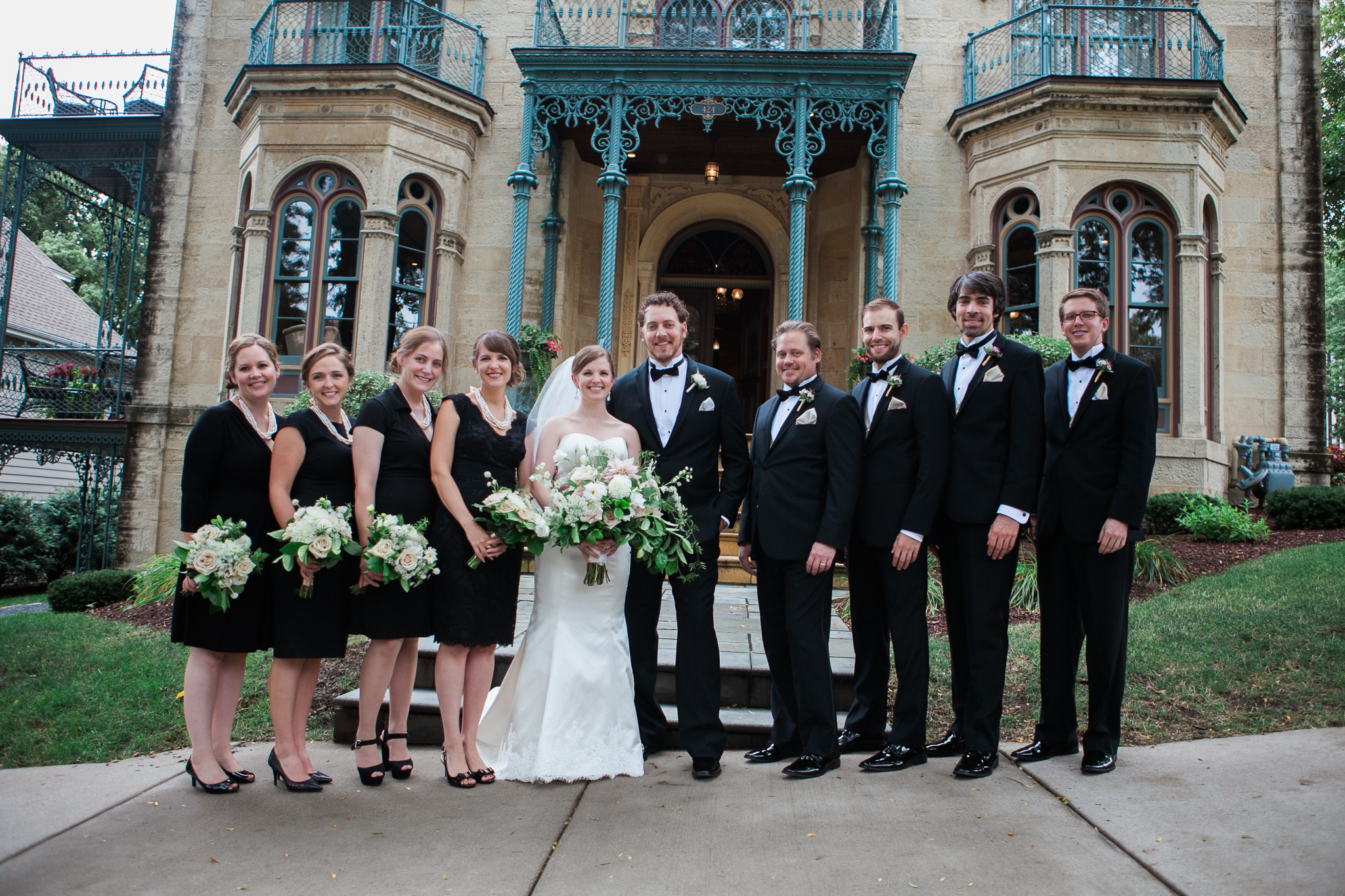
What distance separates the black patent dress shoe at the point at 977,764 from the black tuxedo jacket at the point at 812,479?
1156mm

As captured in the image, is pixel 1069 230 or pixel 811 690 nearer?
pixel 811 690

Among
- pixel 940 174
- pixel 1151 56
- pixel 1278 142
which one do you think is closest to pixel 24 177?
pixel 940 174

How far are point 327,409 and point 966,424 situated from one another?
3.20 meters

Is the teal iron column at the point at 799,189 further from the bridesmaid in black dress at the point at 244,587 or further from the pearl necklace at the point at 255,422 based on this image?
the bridesmaid in black dress at the point at 244,587

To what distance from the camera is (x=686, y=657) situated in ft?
13.6

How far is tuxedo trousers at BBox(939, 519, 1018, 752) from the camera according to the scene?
393 centimetres

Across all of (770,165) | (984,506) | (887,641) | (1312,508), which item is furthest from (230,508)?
(1312,508)

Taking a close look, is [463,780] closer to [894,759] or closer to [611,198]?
[894,759]

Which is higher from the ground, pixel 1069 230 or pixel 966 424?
pixel 1069 230

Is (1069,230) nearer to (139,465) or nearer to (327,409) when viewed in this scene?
(327,409)

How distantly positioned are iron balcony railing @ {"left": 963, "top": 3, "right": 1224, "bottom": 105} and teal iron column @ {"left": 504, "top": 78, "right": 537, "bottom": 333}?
246 inches

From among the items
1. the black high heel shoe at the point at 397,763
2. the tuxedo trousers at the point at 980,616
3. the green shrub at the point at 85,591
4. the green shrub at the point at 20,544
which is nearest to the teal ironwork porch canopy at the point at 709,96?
the green shrub at the point at 85,591

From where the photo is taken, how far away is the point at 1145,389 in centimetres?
403

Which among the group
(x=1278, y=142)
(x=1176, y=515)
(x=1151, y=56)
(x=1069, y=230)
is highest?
(x=1151, y=56)
